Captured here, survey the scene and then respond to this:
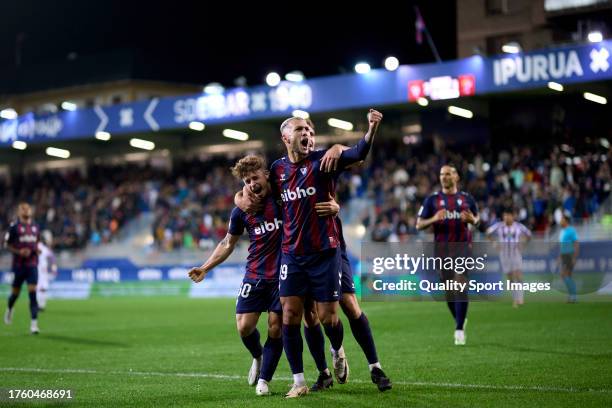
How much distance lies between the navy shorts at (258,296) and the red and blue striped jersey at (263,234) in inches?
2.7

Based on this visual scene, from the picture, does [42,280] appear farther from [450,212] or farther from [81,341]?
[450,212]

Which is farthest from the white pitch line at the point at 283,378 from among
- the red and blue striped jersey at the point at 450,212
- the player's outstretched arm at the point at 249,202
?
the red and blue striped jersey at the point at 450,212

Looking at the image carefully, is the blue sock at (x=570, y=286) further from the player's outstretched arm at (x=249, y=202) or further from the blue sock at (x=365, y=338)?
the player's outstretched arm at (x=249, y=202)

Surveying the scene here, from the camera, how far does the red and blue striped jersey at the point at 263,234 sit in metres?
9.70

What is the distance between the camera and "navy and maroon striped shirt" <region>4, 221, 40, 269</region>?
19234 mm

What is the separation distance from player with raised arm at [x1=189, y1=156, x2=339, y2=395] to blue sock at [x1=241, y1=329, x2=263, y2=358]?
0.04 ft

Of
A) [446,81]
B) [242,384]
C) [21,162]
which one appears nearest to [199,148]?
[21,162]

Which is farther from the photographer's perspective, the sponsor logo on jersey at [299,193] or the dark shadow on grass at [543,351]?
the dark shadow on grass at [543,351]

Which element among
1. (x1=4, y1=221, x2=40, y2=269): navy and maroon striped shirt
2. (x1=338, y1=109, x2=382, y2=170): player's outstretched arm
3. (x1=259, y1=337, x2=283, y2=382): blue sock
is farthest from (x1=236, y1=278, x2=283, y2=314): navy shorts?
(x1=4, y1=221, x2=40, y2=269): navy and maroon striped shirt

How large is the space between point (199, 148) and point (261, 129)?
5.13 m

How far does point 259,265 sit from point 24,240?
10.7 m

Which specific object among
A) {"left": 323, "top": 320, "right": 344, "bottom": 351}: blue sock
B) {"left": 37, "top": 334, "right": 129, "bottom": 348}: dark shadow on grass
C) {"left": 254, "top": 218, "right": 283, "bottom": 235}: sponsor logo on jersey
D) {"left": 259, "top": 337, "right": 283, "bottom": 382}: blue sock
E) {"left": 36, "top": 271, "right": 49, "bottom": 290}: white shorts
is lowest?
{"left": 37, "top": 334, "right": 129, "bottom": 348}: dark shadow on grass

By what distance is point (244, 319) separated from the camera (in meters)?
10.0

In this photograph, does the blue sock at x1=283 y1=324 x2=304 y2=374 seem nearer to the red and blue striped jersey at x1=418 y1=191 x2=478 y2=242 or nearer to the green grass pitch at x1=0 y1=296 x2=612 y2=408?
the green grass pitch at x1=0 y1=296 x2=612 y2=408
